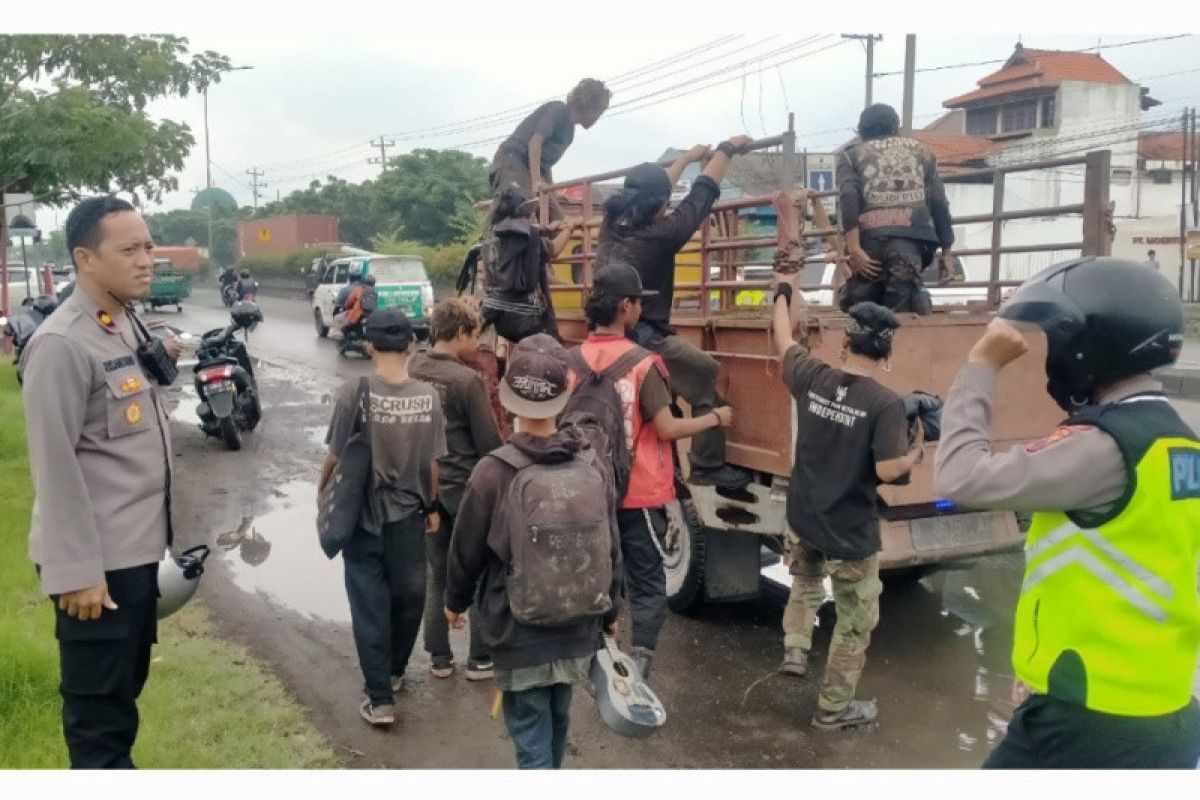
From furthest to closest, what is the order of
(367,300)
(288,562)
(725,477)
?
(367,300), (288,562), (725,477)

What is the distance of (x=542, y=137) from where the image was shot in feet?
20.7

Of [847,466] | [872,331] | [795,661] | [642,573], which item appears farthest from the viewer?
[795,661]

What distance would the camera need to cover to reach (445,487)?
4.70 m

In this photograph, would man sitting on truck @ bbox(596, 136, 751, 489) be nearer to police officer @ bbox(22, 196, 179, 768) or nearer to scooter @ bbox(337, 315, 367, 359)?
police officer @ bbox(22, 196, 179, 768)

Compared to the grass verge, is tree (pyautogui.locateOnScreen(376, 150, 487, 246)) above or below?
above

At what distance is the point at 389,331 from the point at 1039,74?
2511cm

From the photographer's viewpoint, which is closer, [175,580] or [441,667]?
[175,580]

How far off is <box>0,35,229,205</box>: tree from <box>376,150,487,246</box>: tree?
1016 inches

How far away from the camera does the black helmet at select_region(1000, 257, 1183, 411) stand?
7.01 ft

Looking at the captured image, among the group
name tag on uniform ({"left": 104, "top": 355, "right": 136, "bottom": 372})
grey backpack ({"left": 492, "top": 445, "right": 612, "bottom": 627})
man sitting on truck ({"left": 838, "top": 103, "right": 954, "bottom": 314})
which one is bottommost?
grey backpack ({"left": 492, "top": 445, "right": 612, "bottom": 627})

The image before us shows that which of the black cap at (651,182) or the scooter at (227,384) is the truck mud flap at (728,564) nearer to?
the black cap at (651,182)

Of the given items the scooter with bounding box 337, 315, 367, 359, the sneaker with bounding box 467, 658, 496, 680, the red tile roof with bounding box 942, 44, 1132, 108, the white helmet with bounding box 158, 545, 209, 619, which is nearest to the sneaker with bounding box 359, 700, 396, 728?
the sneaker with bounding box 467, 658, 496, 680

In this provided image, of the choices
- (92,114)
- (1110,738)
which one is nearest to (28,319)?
(92,114)

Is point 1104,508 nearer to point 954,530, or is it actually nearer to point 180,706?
point 954,530
